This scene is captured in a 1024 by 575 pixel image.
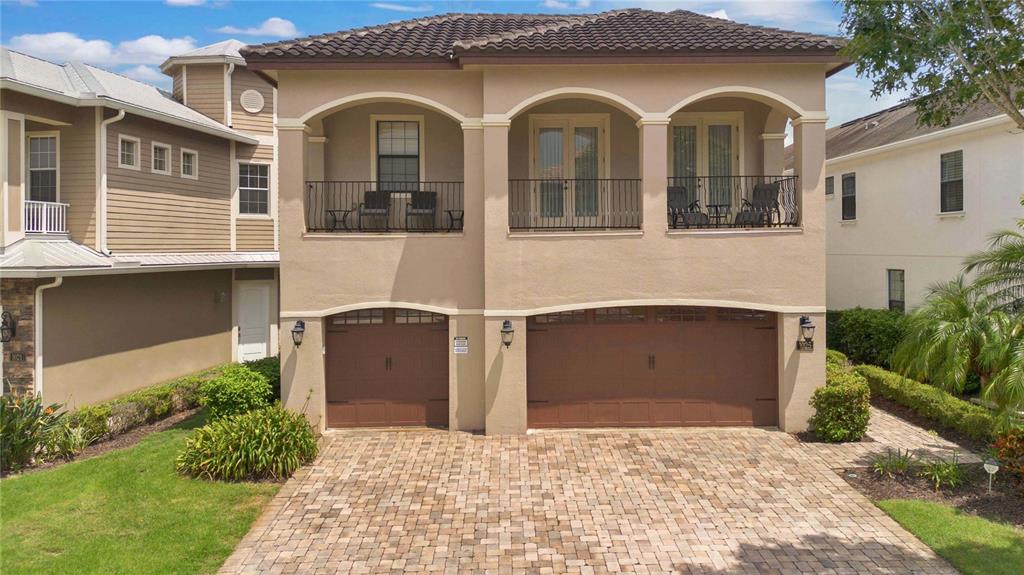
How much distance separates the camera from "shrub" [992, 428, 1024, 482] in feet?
27.9

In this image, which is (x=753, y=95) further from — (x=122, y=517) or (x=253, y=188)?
(x=253, y=188)

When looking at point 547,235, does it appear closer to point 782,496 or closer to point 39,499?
point 782,496

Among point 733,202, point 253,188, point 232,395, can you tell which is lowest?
point 232,395

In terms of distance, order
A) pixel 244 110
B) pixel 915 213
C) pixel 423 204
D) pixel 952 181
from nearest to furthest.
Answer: pixel 423 204 < pixel 952 181 < pixel 915 213 < pixel 244 110

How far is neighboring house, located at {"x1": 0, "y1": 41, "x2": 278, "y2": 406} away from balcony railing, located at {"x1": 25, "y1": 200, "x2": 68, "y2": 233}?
0.03 m

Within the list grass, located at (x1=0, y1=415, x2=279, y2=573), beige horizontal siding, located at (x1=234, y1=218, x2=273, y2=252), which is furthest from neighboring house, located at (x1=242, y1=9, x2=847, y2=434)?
beige horizontal siding, located at (x1=234, y1=218, x2=273, y2=252)

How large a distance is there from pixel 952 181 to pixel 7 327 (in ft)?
69.6

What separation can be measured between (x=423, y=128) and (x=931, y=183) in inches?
514

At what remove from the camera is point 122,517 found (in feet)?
26.4

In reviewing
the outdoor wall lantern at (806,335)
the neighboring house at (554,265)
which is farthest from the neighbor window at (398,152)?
the outdoor wall lantern at (806,335)

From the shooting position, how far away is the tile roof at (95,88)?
42.4 ft

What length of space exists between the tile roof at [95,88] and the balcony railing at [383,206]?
206 inches

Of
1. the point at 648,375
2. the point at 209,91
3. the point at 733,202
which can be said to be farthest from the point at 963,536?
the point at 209,91

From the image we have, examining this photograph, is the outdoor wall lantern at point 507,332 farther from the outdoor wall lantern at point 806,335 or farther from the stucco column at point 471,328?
the outdoor wall lantern at point 806,335
